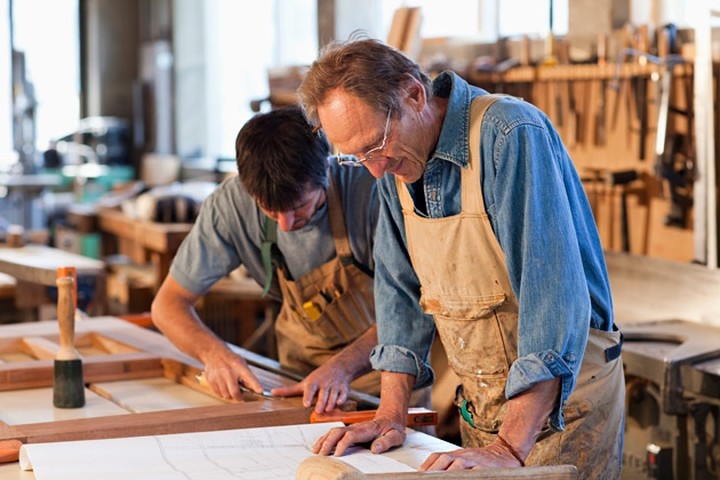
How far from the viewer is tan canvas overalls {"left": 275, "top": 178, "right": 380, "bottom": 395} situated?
301 centimetres

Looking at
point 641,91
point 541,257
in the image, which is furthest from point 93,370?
point 641,91

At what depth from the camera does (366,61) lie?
6.64ft

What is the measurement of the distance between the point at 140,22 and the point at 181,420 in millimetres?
10310

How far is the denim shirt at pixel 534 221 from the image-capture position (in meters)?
1.93

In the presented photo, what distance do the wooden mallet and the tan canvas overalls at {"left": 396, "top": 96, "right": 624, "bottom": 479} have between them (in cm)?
81

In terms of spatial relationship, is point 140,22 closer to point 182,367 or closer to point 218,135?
point 218,135

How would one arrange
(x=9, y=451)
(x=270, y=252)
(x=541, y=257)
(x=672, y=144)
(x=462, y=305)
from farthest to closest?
1. (x=672, y=144)
2. (x=270, y=252)
3. (x=462, y=305)
4. (x=9, y=451)
5. (x=541, y=257)

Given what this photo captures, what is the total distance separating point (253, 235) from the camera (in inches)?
120

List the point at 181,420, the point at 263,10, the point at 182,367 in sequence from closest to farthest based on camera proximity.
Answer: the point at 181,420 → the point at 182,367 → the point at 263,10

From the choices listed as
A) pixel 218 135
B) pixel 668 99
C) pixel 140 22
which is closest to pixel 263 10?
pixel 218 135

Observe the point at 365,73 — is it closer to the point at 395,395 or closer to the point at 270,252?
the point at 395,395

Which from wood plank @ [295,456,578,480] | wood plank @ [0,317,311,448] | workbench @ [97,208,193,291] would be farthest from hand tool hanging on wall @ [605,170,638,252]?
wood plank @ [295,456,578,480]

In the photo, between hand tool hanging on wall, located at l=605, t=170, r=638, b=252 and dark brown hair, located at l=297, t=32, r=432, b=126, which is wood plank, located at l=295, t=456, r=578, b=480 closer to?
dark brown hair, located at l=297, t=32, r=432, b=126

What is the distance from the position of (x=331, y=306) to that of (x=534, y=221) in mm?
1225
